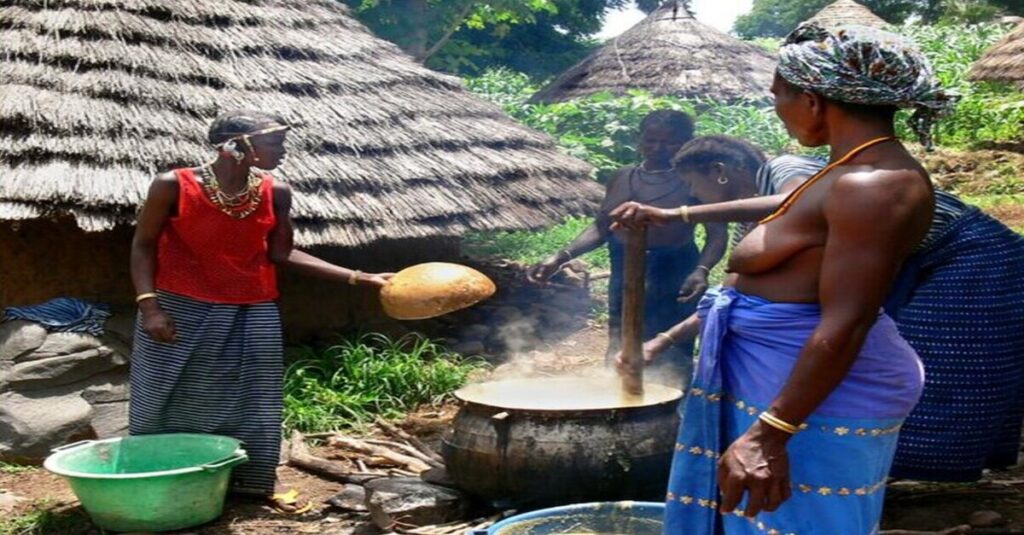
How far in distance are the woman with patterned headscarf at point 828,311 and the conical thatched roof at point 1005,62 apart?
548 inches

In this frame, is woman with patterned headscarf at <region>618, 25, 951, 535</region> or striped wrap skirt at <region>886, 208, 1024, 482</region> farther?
striped wrap skirt at <region>886, 208, 1024, 482</region>

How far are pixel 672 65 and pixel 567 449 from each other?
13.2m

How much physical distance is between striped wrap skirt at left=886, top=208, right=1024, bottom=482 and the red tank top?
234 cm

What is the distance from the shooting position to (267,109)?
6840mm

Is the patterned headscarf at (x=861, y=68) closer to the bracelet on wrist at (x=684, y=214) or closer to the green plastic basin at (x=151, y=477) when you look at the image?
the bracelet on wrist at (x=684, y=214)

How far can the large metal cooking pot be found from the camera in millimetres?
3990

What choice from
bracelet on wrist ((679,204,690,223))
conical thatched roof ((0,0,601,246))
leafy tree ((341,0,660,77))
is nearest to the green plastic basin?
conical thatched roof ((0,0,601,246))

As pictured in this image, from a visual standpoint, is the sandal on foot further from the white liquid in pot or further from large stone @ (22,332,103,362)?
large stone @ (22,332,103,362)

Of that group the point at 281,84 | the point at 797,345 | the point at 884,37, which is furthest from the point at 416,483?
the point at 281,84

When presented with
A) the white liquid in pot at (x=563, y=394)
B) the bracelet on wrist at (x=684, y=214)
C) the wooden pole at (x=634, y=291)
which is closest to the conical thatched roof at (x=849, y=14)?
the white liquid in pot at (x=563, y=394)

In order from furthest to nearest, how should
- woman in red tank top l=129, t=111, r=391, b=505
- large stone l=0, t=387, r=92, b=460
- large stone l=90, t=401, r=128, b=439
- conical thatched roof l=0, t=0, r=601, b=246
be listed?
conical thatched roof l=0, t=0, r=601, b=246, large stone l=90, t=401, r=128, b=439, large stone l=0, t=387, r=92, b=460, woman in red tank top l=129, t=111, r=391, b=505

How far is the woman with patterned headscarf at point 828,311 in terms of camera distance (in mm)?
2115

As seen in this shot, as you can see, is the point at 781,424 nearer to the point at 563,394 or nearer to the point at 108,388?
the point at 563,394

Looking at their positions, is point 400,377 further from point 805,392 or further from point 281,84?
point 805,392
